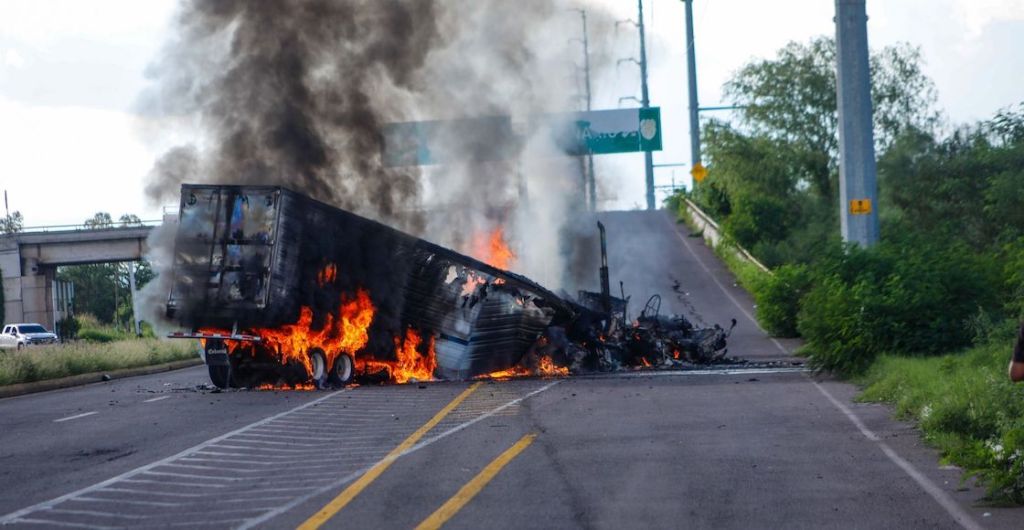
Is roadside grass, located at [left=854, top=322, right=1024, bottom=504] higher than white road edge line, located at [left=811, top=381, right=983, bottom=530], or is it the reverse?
roadside grass, located at [left=854, top=322, right=1024, bottom=504]

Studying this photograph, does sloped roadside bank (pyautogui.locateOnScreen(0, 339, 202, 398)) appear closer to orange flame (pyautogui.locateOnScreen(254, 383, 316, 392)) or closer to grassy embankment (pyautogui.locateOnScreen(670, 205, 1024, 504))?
orange flame (pyautogui.locateOnScreen(254, 383, 316, 392))

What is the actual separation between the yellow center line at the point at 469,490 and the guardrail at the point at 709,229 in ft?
102

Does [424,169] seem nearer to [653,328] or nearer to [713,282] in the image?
[653,328]

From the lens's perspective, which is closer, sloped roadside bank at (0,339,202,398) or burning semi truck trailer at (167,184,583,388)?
burning semi truck trailer at (167,184,583,388)

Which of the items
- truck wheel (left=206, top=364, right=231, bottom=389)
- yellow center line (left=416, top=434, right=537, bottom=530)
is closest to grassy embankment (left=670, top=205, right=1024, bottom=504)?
yellow center line (left=416, top=434, right=537, bottom=530)

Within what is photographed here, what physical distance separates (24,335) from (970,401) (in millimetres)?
51380

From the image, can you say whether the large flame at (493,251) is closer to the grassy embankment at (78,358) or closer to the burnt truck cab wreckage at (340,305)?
the burnt truck cab wreckage at (340,305)

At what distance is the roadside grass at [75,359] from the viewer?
83.0ft

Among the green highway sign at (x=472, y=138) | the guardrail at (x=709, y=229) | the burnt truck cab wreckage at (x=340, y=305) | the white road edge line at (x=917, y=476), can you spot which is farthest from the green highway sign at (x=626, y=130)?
the white road edge line at (x=917, y=476)

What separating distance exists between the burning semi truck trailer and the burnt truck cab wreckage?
0.06ft

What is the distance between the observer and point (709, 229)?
55.6 meters

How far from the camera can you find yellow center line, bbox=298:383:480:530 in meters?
8.44

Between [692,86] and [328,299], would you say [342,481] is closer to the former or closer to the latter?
[328,299]

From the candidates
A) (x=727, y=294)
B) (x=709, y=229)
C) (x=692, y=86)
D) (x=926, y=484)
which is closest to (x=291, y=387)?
(x=926, y=484)
